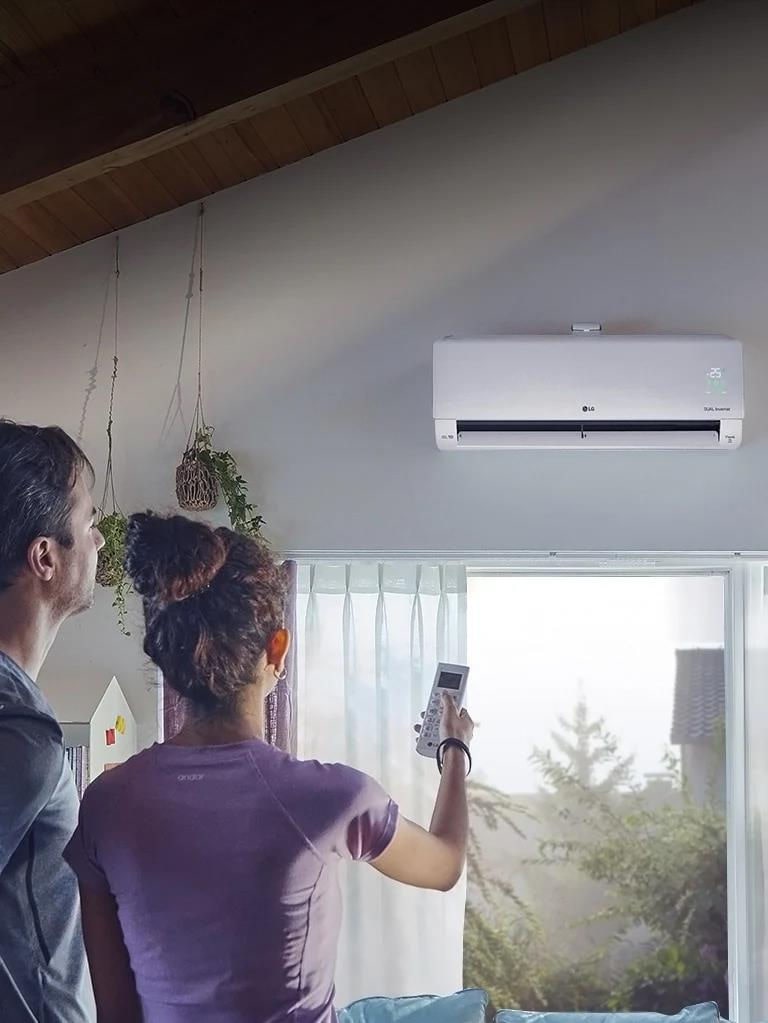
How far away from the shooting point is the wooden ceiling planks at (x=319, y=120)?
11.0ft

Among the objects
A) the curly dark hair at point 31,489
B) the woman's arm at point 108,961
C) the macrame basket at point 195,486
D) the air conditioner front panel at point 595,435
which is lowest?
the woman's arm at point 108,961

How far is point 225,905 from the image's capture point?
2436 millimetres

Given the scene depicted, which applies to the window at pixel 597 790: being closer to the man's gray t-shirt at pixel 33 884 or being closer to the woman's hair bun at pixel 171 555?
the woman's hair bun at pixel 171 555

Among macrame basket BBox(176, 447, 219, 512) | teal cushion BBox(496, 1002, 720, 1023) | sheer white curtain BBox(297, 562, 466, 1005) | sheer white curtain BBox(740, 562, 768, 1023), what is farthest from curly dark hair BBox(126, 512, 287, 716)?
sheer white curtain BBox(740, 562, 768, 1023)

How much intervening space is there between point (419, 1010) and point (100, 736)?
107 centimetres

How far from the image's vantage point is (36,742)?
2.48 m

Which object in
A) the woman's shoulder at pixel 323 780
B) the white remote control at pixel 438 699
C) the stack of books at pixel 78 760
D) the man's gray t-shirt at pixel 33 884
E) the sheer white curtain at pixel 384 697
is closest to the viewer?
the man's gray t-shirt at pixel 33 884

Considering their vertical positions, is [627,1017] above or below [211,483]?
below

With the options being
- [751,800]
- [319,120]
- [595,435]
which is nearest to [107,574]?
[595,435]

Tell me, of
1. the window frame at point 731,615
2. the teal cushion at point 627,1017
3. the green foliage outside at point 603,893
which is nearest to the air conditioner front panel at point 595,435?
the window frame at point 731,615

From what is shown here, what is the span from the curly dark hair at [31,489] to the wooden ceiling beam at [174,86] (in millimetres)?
715

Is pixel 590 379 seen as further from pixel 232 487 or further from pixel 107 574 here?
pixel 107 574

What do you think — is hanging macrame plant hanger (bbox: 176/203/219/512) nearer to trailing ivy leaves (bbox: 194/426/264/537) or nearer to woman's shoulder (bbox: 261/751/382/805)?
trailing ivy leaves (bbox: 194/426/264/537)

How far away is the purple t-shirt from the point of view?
2.43 metres
